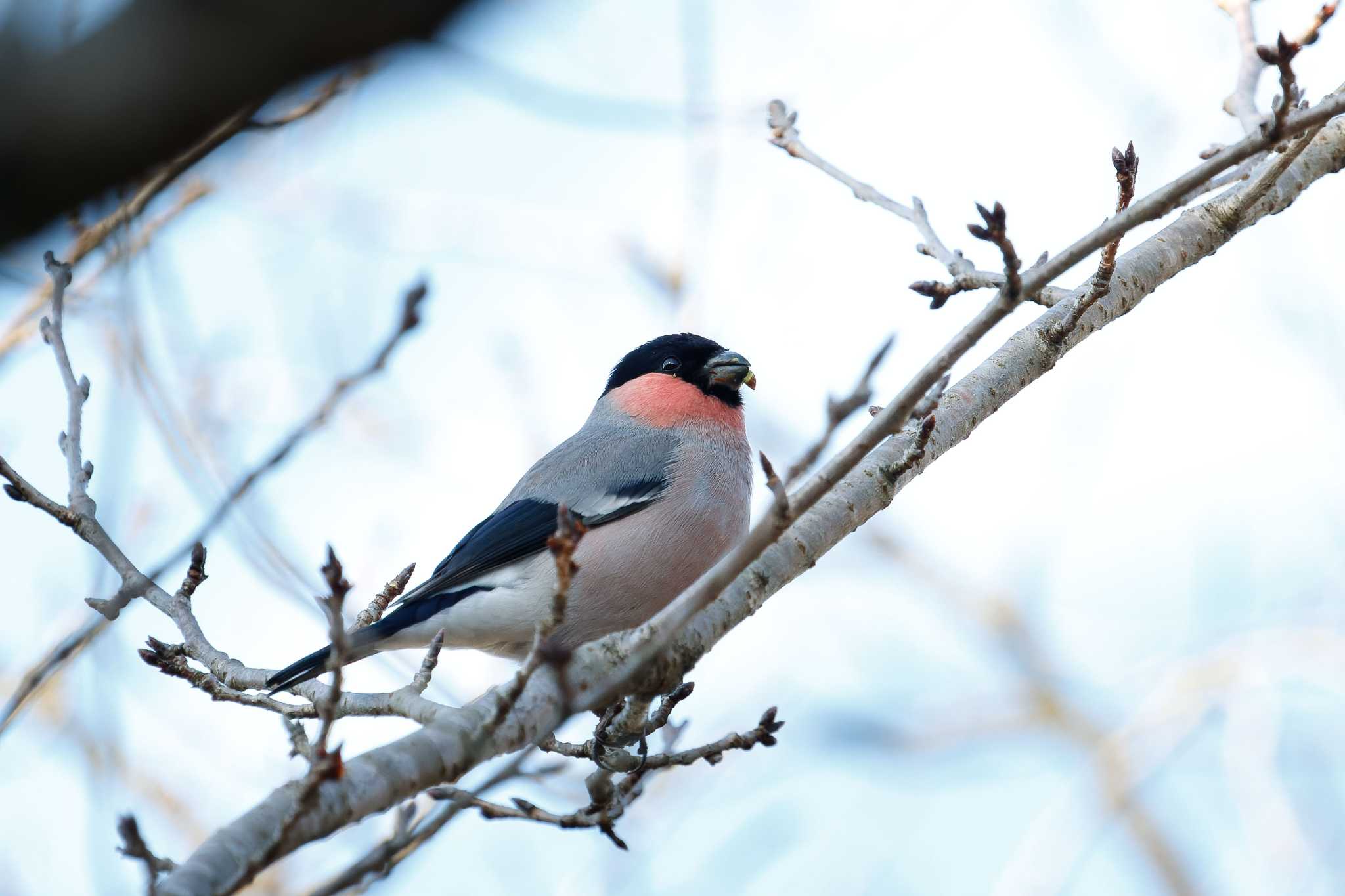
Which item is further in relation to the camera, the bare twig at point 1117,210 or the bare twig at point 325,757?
the bare twig at point 1117,210

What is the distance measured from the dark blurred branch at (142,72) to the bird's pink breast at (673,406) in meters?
4.38

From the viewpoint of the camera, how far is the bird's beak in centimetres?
585

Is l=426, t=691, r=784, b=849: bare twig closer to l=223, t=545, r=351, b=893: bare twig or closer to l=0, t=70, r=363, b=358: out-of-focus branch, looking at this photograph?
l=223, t=545, r=351, b=893: bare twig

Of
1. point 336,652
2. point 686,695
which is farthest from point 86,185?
point 686,695

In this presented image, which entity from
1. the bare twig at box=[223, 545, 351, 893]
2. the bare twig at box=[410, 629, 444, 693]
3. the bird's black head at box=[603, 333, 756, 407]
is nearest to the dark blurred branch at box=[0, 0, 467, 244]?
the bare twig at box=[223, 545, 351, 893]

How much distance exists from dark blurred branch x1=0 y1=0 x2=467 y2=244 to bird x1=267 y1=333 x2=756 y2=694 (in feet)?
8.75

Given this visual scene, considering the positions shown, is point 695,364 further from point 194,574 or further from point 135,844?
point 135,844

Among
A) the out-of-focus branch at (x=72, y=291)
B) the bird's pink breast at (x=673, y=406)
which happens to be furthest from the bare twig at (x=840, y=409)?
the bird's pink breast at (x=673, y=406)

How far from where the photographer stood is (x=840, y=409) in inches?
96.7

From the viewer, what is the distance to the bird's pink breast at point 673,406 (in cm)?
576

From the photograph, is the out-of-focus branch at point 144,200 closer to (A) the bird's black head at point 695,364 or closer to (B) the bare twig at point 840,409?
(B) the bare twig at point 840,409

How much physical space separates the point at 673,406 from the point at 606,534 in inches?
45.3

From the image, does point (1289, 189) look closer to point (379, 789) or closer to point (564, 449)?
point (564, 449)

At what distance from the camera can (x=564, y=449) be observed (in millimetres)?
5672
